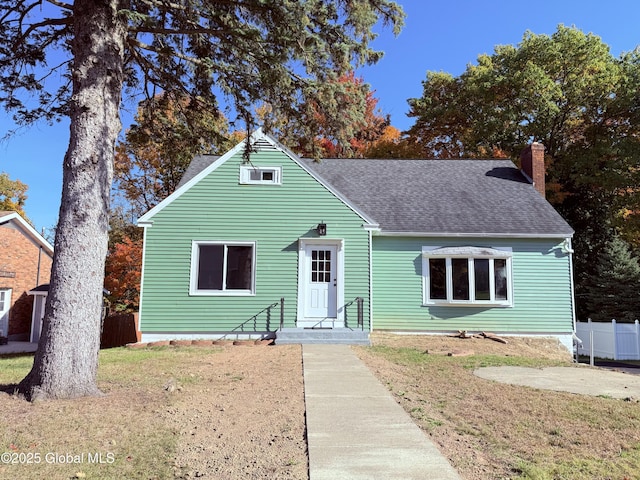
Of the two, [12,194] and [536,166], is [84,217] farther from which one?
[12,194]

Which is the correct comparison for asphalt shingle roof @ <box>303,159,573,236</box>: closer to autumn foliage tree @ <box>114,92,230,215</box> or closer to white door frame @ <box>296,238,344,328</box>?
white door frame @ <box>296,238,344,328</box>

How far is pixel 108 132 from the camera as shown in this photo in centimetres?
589

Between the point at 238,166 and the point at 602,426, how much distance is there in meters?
9.92

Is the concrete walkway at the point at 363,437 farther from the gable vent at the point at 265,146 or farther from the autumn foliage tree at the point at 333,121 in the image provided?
the gable vent at the point at 265,146

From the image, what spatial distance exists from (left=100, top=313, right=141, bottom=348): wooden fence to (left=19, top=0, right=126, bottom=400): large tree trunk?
21.1 ft

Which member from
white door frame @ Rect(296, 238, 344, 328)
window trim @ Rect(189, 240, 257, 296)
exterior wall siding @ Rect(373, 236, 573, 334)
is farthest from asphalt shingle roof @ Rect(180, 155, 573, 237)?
window trim @ Rect(189, 240, 257, 296)

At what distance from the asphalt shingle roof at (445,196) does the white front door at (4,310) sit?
576 inches

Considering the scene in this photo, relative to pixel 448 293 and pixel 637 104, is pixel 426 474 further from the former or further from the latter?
pixel 637 104

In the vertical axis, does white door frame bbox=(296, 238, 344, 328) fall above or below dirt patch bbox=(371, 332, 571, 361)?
above

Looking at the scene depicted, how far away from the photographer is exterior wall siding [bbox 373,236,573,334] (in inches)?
491

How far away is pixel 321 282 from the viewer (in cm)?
1183

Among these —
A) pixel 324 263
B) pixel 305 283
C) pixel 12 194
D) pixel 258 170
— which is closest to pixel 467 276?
pixel 324 263

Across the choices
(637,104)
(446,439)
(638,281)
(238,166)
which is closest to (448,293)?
(238,166)

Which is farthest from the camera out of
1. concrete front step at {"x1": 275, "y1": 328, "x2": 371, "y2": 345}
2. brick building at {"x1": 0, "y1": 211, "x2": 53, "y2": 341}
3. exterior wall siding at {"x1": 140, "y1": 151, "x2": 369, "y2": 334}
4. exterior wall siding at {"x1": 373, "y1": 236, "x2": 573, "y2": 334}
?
brick building at {"x1": 0, "y1": 211, "x2": 53, "y2": 341}
